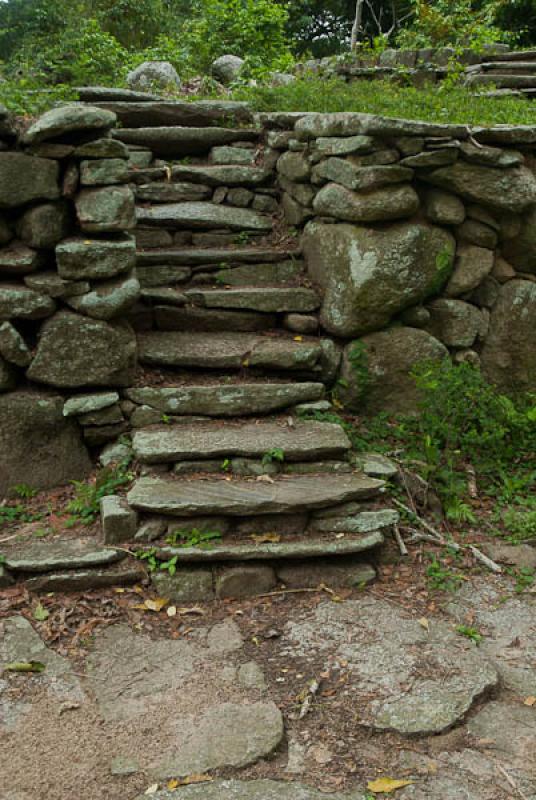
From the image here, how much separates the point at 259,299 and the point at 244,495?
5.53 ft

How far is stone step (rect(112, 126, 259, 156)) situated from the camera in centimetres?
626

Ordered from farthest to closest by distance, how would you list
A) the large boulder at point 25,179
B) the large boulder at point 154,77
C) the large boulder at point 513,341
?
the large boulder at point 154,77 → the large boulder at point 513,341 → the large boulder at point 25,179

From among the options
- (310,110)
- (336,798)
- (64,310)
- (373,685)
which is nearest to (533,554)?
(373,685)

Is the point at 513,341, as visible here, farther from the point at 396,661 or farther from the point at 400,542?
the point at 396,661

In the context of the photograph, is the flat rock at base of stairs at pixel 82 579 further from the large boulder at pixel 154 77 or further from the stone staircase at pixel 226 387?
the large boulder at pixel 154 77

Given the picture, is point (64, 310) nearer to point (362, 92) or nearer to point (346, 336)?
point (346, 336)

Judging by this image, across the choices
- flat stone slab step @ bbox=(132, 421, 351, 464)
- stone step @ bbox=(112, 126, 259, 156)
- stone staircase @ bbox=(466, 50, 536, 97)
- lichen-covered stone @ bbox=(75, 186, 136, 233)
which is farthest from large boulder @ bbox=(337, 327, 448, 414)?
stone staircase @ bbox=(466, 50, 536, 97)


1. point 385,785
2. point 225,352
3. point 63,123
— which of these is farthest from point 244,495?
point 63,123

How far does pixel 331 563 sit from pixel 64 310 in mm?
2086

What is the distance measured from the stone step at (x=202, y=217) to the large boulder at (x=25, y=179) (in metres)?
1.30

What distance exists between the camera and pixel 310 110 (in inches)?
250

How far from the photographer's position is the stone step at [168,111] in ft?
20.9

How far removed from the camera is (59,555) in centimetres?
395

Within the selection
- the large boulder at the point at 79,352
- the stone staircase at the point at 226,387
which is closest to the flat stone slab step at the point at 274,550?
the stone staircase at the point at 226,387
